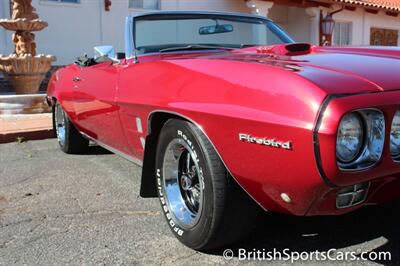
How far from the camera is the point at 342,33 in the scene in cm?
1838

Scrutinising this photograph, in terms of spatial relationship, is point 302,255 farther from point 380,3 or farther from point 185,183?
point 380,3

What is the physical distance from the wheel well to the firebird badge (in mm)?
718

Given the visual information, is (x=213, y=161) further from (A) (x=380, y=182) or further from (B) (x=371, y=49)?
(B) (x=371, y=49)

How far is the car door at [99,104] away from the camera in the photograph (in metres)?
3.45

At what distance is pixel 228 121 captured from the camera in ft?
7.20

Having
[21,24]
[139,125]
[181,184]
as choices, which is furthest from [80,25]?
[181,184]

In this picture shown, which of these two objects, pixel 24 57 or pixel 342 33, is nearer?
pixel 24 57

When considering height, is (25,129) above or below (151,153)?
below

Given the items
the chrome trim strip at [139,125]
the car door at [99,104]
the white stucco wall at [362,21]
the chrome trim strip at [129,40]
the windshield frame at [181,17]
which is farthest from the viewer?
the white stucco wall at [362,21]

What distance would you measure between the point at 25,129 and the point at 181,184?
4275 mm

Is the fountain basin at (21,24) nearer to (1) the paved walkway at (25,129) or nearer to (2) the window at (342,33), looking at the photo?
(1) the paved walkway at (25,129)

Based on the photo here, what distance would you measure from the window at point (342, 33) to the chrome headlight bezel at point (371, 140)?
16991mm

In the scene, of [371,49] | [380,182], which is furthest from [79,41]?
[380,182]

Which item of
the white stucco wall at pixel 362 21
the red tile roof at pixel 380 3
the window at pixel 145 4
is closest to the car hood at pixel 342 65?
the window at pixel 145 4
